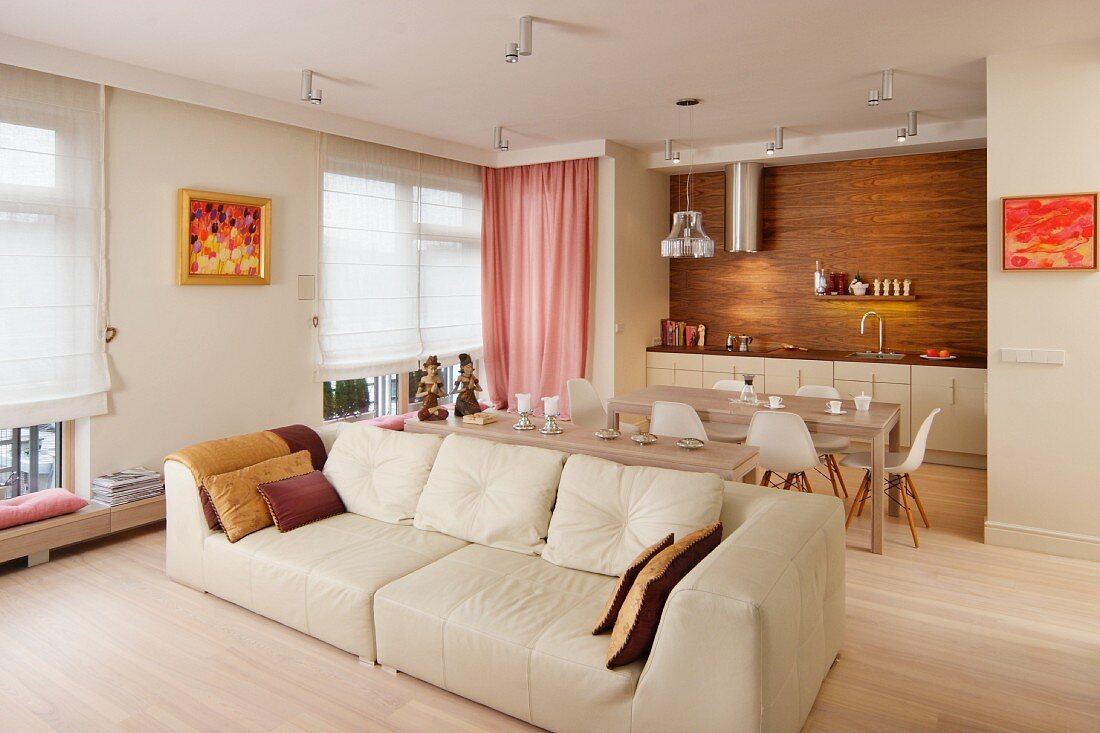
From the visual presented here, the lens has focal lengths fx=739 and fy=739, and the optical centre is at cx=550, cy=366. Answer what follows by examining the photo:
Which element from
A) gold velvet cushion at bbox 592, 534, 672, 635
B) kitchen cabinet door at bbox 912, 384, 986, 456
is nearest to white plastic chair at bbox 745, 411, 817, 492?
gold velvet cushion at bbox 592, 534, 672, 635

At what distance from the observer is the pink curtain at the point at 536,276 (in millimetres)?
6707

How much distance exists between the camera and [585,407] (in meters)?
5.49

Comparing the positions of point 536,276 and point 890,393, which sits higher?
point 536,276

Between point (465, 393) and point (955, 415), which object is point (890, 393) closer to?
point (955, 415)

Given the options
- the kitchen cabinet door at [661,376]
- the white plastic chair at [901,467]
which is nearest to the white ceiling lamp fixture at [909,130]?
the white plastic chair at [901,467]

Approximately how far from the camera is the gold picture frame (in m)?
4.65

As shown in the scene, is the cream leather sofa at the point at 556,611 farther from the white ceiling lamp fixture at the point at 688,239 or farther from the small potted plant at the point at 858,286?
→ the small potted plant at the point at 858,286

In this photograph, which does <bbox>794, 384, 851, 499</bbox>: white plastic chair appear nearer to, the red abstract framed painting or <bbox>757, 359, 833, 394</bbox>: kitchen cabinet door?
<bbox>757, 359, 833, 394</bbox>: kitchen cabinet door

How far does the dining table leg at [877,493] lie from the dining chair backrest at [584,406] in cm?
194

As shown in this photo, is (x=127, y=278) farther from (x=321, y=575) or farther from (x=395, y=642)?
(x=395, y=642)

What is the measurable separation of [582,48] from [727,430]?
2819 mm

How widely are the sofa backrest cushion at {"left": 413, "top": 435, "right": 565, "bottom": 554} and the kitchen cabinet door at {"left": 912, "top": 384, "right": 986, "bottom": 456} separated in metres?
4.07

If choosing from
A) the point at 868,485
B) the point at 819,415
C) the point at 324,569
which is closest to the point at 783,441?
the point at 819,415

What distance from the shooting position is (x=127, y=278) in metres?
4.43
